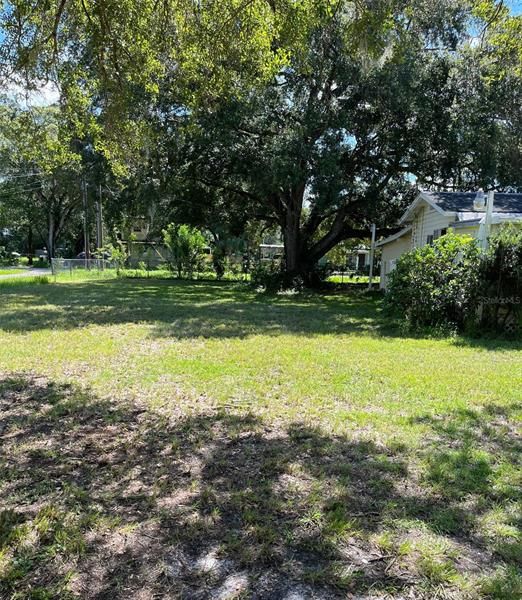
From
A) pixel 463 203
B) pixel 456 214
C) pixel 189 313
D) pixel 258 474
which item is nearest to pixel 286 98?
pixel 463 203

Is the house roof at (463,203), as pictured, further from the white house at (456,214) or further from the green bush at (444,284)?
the green bush at (444,284)

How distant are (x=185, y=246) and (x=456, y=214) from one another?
15.9 m

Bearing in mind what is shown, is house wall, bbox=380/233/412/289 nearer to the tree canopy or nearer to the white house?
the white house

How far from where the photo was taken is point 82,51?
23.2 ft

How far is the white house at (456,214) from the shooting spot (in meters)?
9.59

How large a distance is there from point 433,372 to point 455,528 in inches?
126

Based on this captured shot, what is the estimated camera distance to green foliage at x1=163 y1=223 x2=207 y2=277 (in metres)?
23.8

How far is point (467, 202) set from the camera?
11.7 m

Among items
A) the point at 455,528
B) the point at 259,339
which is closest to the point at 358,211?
the point at 259,339

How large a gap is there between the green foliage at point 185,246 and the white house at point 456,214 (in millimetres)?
12203

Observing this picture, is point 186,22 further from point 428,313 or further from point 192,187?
point 192,187

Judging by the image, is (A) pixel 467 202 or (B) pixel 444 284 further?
(A) pixel 467 202

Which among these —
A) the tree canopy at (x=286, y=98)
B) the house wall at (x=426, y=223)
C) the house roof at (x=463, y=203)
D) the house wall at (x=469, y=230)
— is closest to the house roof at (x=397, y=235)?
the house wall at (x=426, y=223)

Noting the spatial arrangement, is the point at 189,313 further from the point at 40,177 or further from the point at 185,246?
the point at 40,177
